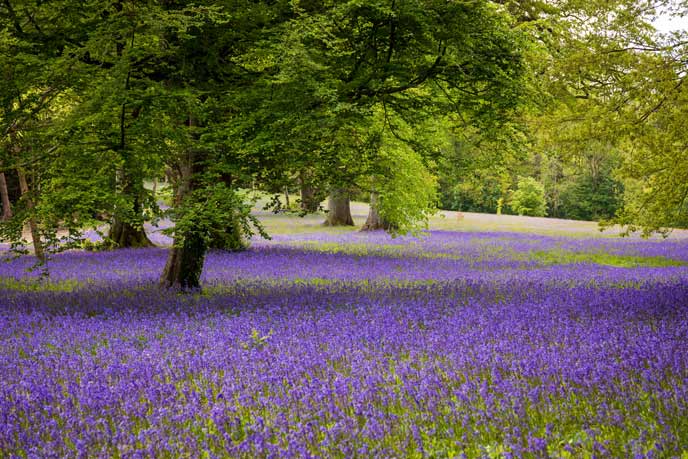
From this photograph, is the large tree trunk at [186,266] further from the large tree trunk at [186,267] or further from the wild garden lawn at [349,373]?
the wild garden lawn at [349,373]

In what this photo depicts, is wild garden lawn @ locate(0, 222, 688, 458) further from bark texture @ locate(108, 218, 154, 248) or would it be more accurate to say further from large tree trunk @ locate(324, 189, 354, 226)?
large tree trunk @ locate(324, 189, 354, 226)

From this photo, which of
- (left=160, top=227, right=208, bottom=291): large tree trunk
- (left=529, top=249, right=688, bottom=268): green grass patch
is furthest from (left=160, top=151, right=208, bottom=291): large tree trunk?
(left=529, top=249, right=688, bottom=268): green grass patch

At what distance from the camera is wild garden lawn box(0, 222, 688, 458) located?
4.24 m

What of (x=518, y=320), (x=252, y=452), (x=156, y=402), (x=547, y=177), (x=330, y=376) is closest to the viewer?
(x=252, y=452)

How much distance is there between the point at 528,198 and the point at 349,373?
6863 cm

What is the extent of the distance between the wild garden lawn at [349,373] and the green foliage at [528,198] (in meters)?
61.5

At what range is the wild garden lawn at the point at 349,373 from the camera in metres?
4.24

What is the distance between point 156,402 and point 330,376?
1399 mm

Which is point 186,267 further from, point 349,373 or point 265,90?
point 349,373

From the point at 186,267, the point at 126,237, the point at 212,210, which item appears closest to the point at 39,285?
the point at 186,267

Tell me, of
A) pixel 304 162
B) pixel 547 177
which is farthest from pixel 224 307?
pixel 547 177

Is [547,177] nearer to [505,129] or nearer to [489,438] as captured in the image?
[505,129]

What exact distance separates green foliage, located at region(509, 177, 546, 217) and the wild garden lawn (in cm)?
6151

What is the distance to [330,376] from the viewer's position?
220 inches
